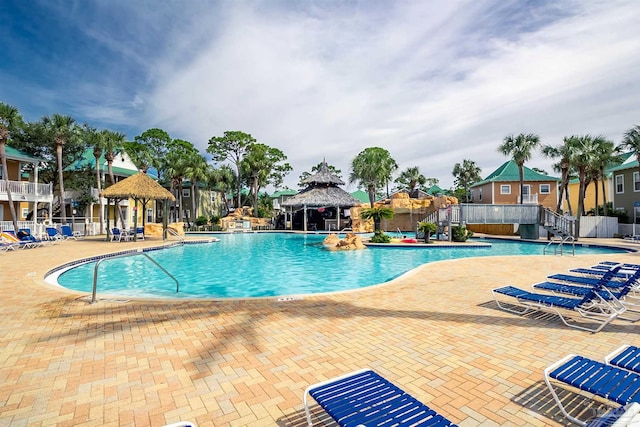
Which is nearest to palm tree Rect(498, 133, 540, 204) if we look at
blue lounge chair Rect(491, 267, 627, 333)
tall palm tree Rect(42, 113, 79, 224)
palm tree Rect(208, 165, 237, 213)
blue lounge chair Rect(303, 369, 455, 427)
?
blue lounge chair Rect(491, 267, 627, 333)

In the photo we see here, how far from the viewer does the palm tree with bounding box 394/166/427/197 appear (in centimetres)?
5133

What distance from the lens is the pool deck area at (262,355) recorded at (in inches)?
111

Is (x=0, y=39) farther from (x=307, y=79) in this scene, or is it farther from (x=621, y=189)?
(x=621, y=189)

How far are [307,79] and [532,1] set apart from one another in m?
9.53

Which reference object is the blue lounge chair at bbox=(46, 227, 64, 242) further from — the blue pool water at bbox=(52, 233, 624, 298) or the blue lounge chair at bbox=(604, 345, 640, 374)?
the blue lounge chair at bbox=(604, 345, 640, 374)

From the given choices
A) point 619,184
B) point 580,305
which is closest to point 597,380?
point 580,305

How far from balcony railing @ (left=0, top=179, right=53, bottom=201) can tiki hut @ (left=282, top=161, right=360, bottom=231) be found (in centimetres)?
1827

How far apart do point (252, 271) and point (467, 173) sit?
4871 centimetres

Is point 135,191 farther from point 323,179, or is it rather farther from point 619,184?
point 619,184

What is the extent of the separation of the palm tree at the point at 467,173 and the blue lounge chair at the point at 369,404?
178ft

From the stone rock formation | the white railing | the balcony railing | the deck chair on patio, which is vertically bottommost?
the stone rock formation

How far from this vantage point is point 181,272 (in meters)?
12.5

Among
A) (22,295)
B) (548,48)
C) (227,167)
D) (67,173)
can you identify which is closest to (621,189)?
(548,48)

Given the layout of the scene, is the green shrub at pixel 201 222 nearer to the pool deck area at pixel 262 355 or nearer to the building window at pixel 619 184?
the pool deck area at pixel 262 355
